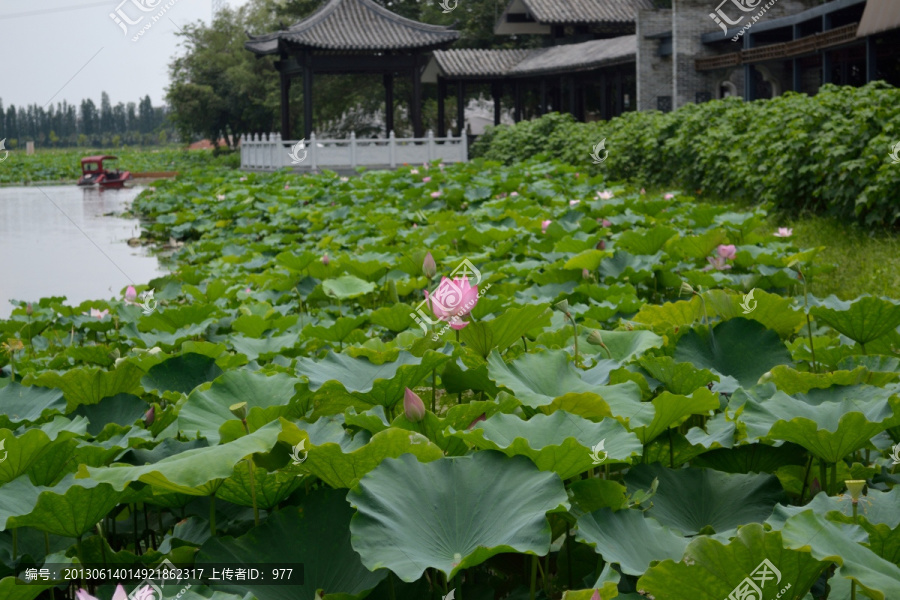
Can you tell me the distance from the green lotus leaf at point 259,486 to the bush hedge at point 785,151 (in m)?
4.37

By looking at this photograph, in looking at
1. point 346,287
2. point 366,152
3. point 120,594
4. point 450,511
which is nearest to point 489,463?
point 450,511

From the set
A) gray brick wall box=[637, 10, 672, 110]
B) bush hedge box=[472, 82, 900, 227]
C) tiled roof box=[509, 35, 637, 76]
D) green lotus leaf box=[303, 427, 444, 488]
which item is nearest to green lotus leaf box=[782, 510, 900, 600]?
green lotus leaf box=[303, 427, 444, 488]

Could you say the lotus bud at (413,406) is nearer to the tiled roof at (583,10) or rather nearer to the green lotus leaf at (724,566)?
the green lotus leaf at (724,566)

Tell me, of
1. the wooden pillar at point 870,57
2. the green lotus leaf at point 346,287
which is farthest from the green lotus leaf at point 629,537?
the wooden pillar at point 870,57

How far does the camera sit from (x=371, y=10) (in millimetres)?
19250

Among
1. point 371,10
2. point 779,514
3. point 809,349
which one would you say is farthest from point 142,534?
point 371,10

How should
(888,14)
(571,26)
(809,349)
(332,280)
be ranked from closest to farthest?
(809,349)
(332,280)
(888,14)
(571,26)

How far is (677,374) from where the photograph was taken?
1566 millimetres

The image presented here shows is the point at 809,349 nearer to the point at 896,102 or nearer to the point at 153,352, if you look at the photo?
the point at 153,352

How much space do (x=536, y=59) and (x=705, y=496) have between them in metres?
19.1

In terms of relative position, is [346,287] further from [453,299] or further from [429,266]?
[453,299]

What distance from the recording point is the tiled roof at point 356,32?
57.8 ft

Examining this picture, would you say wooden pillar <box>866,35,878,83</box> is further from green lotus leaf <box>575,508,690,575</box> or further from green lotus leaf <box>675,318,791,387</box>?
green lotus leaf <box>575,508,690,575</box>

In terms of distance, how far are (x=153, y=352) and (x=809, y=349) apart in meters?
1.51
